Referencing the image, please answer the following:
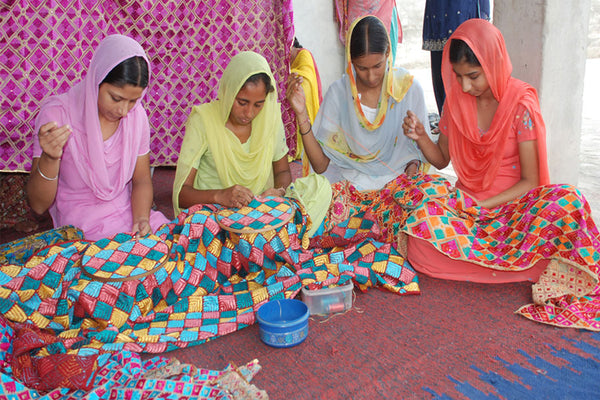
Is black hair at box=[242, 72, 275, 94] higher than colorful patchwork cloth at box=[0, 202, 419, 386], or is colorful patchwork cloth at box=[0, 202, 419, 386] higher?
black hair at box=[242, 72, 275, 94]

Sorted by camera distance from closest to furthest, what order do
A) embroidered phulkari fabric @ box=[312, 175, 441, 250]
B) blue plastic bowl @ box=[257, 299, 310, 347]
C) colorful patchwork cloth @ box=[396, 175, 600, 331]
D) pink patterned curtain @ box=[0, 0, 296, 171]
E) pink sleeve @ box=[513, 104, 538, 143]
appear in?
blue plastic bowl @ box=[257, 299, 310, 347] → colorful patchwork cloth @ box=[396, 175, 600, 331] → pink sleeve @ box=[513, 104, 538, 143] → embroidered phulkari fabric @ box=[312, 175, 441, 250] → pink patterned curtain @ box=[0, 0, 296, 171]

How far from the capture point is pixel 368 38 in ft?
8.14

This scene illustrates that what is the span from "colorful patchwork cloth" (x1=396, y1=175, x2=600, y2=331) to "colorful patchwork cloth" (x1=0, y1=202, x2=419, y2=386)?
0.80ft

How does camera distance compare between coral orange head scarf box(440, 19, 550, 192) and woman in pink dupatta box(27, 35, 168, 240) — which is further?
coral orange head scarf box(440, 19, 550, 192)

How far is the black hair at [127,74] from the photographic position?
217cm

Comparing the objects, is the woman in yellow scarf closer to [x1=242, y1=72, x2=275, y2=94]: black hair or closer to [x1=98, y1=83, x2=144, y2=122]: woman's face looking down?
[x1=242, y1=72, x2=275, y2=94]: black hair

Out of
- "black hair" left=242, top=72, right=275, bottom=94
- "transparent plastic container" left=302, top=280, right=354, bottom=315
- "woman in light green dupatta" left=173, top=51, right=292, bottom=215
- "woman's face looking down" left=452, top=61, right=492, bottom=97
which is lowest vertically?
"transparent plastic container" left=302, top=280, right=354, bottom=315

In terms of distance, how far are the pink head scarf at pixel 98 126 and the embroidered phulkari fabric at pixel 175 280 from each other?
42 centimetres

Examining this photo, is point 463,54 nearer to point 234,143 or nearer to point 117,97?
point 234,143

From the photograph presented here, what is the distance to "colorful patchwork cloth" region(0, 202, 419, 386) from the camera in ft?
6.11

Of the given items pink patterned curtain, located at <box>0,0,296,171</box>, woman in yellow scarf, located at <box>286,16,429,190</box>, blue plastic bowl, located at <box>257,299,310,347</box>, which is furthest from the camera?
pink patterned curtain, located at <box>0,0,296,171</box>

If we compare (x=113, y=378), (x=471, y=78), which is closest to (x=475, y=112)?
(x=471, y=78)

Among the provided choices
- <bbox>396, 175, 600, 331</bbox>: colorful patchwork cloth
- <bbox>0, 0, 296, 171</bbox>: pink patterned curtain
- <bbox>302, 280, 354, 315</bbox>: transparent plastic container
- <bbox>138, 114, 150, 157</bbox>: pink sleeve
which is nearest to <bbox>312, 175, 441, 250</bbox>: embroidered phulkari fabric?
<bbox>396, 175, 600, 331</bbox>: colorful patchwork cloth

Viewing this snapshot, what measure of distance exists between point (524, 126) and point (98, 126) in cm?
190
